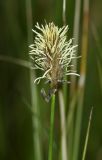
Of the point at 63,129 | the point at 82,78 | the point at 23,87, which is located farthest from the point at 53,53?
the point at 23,87

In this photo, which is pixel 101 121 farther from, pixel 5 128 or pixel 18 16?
pixel 18 16

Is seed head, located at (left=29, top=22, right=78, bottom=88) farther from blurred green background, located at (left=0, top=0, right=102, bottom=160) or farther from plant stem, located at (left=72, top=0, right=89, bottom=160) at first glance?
blurred green background, located at (left=0, top=0, right=102, bottom=160)

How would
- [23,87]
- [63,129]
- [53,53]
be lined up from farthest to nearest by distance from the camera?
[23,87] < [63,129] < [53,53]

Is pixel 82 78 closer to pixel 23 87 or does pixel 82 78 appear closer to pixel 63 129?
pixel 63 129

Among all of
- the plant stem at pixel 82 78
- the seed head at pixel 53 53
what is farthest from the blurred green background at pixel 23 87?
the seed head at pixel 53 53

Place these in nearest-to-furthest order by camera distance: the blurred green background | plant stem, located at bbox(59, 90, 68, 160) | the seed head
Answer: the seed head → plant stem, located at bbox(59, 90, 68, 160) → the blurred green background

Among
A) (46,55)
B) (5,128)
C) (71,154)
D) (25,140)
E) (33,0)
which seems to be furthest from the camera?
(33,0)

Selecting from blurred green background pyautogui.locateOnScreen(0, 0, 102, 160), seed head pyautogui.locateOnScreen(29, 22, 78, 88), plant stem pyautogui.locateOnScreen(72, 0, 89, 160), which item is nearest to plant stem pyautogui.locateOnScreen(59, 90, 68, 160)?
plant stem pyautogui.locateOnScreen(72, 0, 89, 160)

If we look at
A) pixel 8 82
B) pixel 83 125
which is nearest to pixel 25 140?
pixel 83 125
